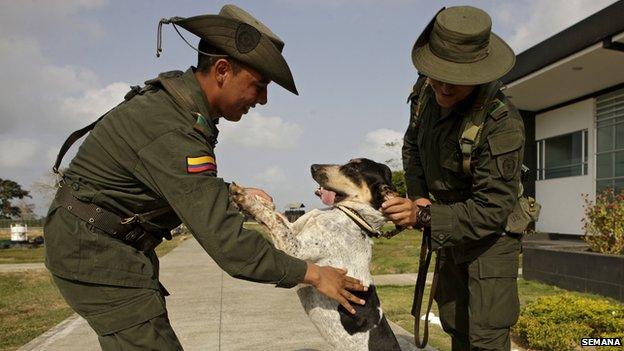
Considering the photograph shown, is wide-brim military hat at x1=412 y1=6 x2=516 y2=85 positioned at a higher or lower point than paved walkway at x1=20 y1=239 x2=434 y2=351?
higher

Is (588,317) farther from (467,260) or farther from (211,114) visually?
(211,114)

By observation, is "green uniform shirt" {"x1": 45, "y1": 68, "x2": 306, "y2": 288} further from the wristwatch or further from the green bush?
the green bush

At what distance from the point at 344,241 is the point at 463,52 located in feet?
4.10

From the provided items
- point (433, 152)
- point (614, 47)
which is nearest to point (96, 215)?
point (433, 152)

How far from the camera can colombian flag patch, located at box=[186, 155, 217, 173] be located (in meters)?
2.13

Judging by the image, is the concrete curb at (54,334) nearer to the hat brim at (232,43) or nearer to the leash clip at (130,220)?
the leash clip at (130,220)

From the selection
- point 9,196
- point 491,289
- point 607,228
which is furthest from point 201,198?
point 9,196

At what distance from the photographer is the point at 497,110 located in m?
2.94

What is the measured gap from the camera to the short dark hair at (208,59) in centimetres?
238

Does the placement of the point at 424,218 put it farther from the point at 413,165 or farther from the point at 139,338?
the point at 139,338

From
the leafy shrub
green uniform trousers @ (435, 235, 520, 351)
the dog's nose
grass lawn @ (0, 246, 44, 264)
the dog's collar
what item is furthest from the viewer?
grass lawn @ (0, 246, 44, 264)

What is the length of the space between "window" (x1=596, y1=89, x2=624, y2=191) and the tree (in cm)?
7814

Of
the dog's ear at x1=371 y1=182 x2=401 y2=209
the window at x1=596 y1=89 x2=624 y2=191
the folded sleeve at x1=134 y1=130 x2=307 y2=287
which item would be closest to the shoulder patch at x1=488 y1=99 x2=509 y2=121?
the dog's ear at x1=371 y1=182 x2=401 y2=209

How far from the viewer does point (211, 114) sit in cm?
249
